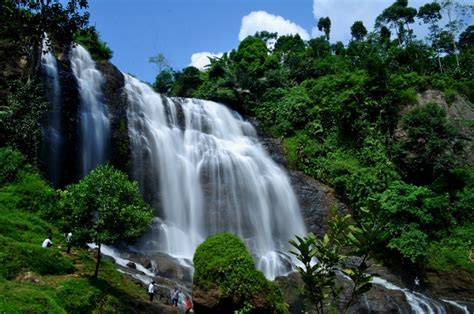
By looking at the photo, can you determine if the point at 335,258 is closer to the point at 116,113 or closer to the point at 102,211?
the point at 102,211

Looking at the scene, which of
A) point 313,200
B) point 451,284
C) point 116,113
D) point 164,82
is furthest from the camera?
point 164,82

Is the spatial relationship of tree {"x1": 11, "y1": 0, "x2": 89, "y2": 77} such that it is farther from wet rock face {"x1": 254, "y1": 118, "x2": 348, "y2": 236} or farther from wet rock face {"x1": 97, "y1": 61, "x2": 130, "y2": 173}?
wet rock face {"x1": 254, "y1": 118, "x2": 348, "y2": 236}

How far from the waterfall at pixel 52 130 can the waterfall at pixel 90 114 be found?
3.22 feet

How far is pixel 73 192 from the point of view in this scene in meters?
11.4

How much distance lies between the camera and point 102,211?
10898 millimetres

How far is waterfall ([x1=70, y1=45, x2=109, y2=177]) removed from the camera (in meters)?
19.3

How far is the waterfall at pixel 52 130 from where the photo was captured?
18.0 meters

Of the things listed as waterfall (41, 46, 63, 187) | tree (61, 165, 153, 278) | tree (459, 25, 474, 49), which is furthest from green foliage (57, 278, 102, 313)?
tree (459, 25, 474, 49)

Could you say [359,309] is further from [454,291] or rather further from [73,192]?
[73,192]

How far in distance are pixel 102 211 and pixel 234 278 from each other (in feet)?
12.1

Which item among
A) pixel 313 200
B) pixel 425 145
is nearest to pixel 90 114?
pixel 313 200

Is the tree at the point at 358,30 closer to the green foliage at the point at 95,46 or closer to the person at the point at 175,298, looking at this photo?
the green foliage at the point at 95,46

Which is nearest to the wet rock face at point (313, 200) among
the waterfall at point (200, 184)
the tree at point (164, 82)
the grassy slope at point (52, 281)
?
the waterfall at point (200, 184)

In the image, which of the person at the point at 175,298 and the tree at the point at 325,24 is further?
the tree at the point at 325,24
